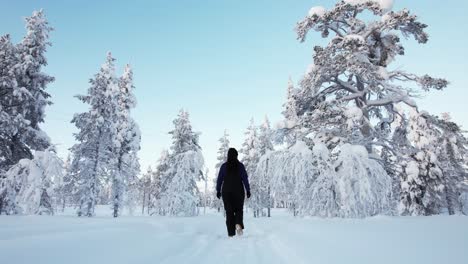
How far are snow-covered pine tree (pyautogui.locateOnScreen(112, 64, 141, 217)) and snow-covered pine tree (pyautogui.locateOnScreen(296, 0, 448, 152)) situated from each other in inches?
839

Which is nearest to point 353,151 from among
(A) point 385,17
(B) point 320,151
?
(B) point 320,151

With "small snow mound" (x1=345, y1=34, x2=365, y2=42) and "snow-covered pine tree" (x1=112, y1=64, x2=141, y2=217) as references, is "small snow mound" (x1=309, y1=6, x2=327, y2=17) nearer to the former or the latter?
"small snow mound" (x1=345, y1=34, x2=365, y2=42)

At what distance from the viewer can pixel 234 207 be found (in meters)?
6.64

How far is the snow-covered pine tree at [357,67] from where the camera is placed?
33.9 ft

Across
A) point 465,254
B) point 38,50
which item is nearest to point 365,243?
point 465,254

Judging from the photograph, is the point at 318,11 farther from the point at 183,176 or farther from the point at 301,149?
the point at 183,176

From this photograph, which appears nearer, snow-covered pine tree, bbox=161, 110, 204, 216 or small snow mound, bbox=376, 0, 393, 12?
small snow mound, bbox=376, 0, 393, 12

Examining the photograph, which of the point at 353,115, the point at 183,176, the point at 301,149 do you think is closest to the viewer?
the point at 301,149

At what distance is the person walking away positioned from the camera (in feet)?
21.4

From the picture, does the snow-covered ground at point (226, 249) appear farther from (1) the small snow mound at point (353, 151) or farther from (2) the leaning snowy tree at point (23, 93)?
(2) the leaning snowy tree at point (23, 93)

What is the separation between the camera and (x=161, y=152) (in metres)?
63.9

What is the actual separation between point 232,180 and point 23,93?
1530 centimetres

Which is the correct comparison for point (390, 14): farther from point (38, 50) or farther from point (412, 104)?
point (38, 50)

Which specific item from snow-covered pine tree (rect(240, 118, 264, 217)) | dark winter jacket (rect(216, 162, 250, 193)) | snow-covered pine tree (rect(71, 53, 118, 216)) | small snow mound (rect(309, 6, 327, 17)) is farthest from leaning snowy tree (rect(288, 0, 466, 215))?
snow-covered pine tree (rect(240, 118, 264, 217))
